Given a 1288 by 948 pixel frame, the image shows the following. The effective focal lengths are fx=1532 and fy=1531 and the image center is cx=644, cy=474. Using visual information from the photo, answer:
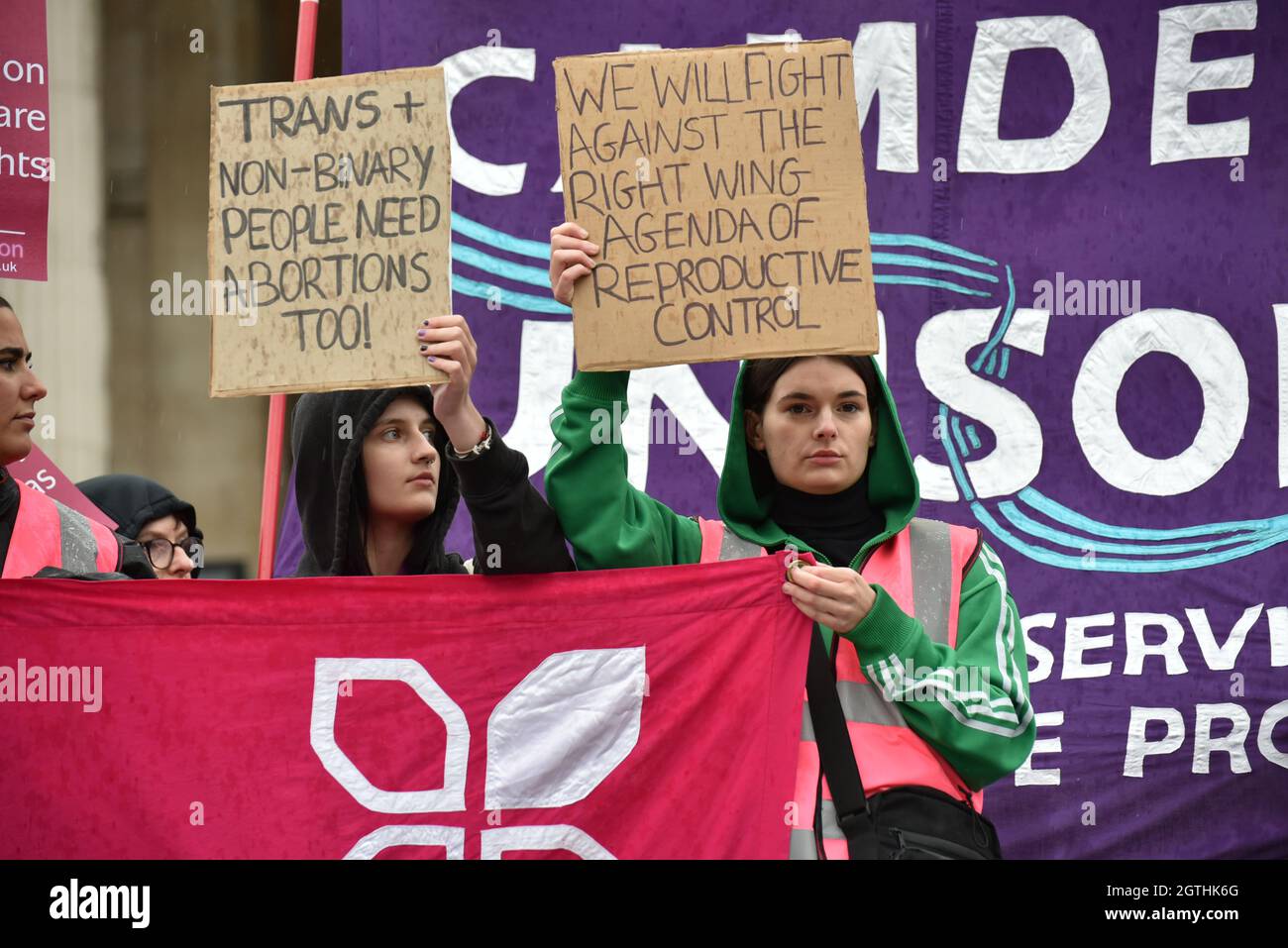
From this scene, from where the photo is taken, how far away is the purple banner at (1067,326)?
489 centimetres

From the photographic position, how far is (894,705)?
9.23ft

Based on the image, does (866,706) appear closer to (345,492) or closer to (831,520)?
(831,520)

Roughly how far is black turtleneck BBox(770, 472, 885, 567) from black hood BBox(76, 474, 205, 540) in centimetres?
254

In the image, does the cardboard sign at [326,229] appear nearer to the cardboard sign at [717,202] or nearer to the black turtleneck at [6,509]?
the cardboard sign at [717,202]

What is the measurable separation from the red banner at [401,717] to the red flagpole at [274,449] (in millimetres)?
1183

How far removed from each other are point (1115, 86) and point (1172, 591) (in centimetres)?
169

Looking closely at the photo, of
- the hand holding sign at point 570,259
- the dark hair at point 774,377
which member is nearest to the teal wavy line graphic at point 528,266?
the dark hair at point 774,377

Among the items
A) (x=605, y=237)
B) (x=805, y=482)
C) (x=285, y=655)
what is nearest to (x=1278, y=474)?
(x=805, y=482)

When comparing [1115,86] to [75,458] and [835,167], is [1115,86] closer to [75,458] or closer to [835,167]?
[835,167]

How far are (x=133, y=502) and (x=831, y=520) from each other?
2.72 m

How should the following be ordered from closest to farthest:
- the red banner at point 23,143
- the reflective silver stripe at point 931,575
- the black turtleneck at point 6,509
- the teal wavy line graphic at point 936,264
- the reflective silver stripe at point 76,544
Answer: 1. the reflective silver stripe at point 931,575
2. the black turtleneck at point 6,509
3. the reflective silver stripe at point 76,544
4. the red banner at point 23,143
5. the teal wavy line graphic at point 936,264

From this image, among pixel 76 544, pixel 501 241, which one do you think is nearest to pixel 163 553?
pixel 76 544

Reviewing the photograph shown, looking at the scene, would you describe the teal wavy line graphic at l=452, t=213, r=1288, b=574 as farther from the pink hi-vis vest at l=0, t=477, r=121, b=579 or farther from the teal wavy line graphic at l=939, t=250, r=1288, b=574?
the pink hi-vis vest at l=0, t=477, r=121, b=579

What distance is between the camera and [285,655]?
309cm
